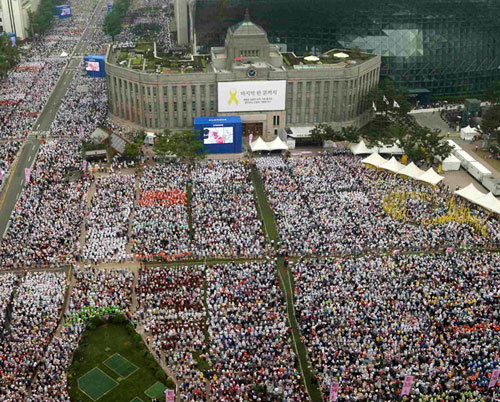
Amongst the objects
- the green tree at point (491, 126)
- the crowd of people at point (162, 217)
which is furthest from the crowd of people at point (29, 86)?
the green tree at point (491, 126)

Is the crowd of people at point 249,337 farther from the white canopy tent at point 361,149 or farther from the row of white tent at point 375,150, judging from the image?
the row of white tent at point 375,150

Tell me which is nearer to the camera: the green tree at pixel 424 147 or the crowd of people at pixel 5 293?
the crowd of people at pixel 5 293

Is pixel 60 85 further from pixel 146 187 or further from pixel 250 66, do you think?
pixel 146 187

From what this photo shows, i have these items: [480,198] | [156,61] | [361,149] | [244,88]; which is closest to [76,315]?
[480,198]

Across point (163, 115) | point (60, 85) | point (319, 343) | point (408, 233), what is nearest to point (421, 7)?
point (163, 115)

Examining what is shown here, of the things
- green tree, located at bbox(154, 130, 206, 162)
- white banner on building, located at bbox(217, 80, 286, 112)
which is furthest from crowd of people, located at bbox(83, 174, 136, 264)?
white banner on building, located at bbox(217, 80, 286, 112)

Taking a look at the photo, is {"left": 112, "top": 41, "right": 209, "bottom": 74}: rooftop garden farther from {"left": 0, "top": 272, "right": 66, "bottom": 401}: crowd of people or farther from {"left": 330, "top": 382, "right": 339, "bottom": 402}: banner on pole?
{"left": 330, "top": 382, "right": 339, "bottom": 402}: banner on pole

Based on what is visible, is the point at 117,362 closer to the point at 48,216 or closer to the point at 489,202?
the point at 48,216
